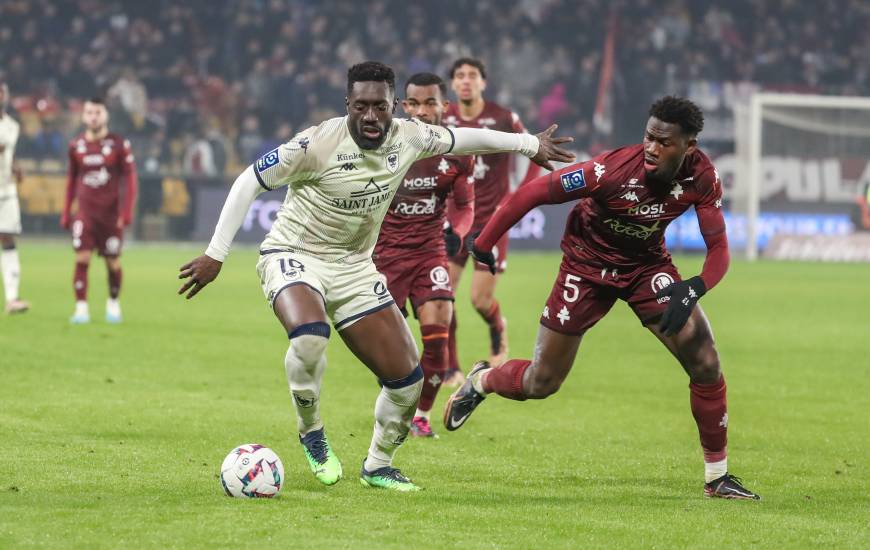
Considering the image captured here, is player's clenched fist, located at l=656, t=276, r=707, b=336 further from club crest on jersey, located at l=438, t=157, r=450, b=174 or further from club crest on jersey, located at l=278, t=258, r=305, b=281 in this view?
club crest on jersey, located at l=438, t=157, r=450, b=174

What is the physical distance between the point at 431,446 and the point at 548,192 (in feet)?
6.82

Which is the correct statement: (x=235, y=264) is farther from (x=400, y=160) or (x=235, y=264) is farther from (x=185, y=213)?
(x=400, y=160)

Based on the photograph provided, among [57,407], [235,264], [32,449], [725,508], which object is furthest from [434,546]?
[235,264]

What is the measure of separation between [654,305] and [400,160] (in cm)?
151

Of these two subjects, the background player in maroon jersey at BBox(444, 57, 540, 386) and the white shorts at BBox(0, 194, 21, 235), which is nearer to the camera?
the background player in maroon jersey at BBox(444, 57, 540, 386)

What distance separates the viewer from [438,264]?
8859 mm

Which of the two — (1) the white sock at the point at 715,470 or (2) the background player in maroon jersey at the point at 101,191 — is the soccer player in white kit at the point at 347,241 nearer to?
(1) the white sock at the point at 715,470

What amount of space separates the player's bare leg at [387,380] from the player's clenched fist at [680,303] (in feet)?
4.17

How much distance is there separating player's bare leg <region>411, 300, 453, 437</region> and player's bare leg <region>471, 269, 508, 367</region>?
2524 mm

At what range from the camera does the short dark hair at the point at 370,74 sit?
652 centimetres

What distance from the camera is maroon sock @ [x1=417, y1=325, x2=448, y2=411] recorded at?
860cm

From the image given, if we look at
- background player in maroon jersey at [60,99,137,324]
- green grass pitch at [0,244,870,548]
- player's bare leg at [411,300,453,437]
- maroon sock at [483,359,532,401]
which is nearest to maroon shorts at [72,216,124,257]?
background player in maroon jersey at [60,99,137,324]

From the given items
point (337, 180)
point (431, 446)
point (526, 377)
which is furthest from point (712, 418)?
point (337, 180)

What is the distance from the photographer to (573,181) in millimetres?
6629
